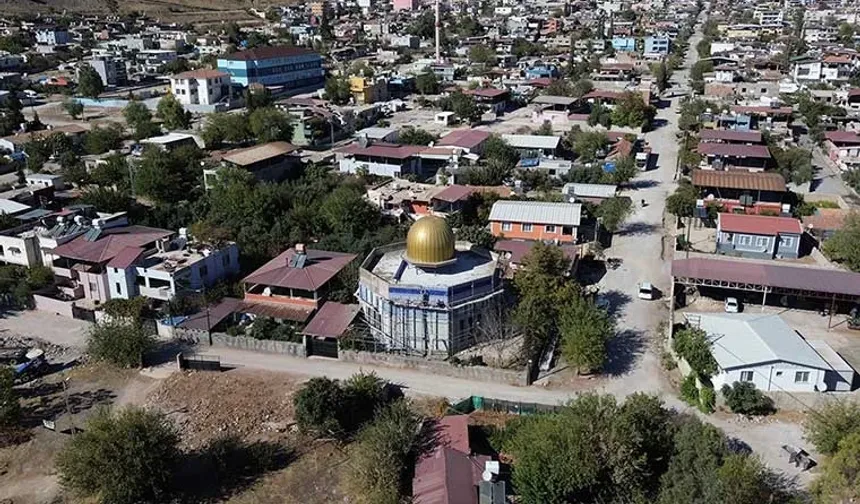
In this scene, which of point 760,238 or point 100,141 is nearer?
point 760,238

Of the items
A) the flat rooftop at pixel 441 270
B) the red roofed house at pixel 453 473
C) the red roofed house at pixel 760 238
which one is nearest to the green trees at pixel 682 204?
the red roofed house at pixel 760 238

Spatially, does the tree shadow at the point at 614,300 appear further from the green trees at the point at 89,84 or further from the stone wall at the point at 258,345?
the green trees at the point at 89,84

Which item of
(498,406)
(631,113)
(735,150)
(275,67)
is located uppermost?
(275,67)

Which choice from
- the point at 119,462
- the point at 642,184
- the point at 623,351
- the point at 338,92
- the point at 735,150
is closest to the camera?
the point at 119,462

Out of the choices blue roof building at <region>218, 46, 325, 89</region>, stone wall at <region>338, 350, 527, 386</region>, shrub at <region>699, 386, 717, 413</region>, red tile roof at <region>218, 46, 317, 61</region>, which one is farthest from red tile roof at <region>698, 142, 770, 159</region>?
red tile roof at <region>218, 46, 317, 61</region>

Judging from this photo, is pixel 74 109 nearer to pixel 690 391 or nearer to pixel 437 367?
pixel 437 367

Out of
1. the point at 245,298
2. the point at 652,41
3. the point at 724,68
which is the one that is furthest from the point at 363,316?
the point at 652,41

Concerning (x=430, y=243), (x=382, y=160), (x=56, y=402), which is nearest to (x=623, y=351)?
(x=430, y=243)
